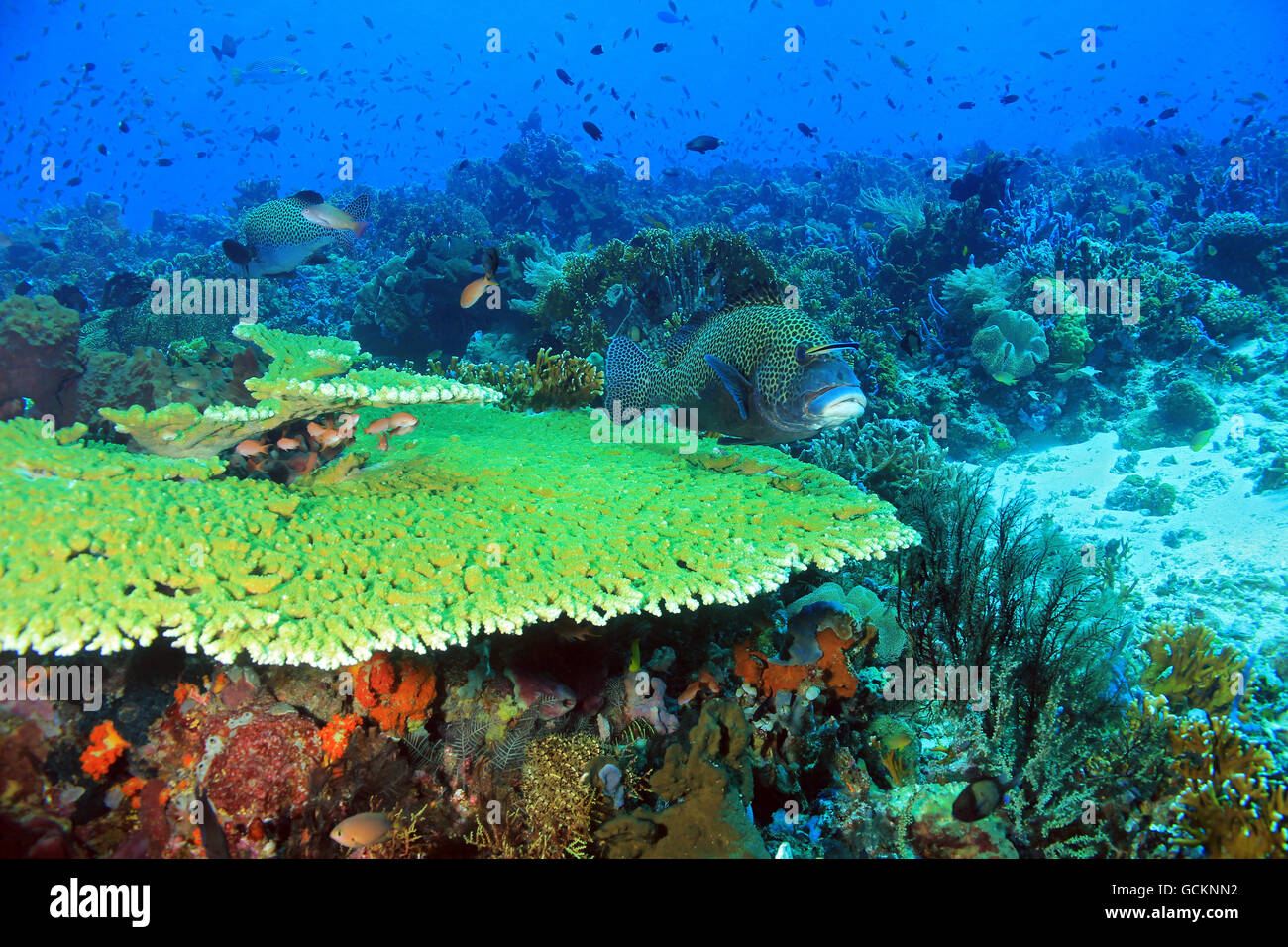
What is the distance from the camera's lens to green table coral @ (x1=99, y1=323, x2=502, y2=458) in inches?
123

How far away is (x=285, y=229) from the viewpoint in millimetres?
5738

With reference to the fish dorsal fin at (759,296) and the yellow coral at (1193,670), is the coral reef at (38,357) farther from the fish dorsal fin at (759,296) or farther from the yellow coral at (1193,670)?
the yellow coral at (1193,670)

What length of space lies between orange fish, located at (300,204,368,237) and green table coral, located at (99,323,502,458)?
2370mm

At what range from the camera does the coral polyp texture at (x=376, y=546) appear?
7.18ft

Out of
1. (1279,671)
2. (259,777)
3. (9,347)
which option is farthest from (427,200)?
(1279,671)

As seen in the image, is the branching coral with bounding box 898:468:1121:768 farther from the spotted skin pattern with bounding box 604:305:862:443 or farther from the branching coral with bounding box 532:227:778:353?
the branching coral with bounding box 532:227:778:353

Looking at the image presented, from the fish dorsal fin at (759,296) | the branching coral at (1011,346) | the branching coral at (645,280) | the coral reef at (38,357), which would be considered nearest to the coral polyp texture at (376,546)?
the fish dorsal fin at (759,296)

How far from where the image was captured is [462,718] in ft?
10.2

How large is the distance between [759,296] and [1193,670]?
4.38 meters

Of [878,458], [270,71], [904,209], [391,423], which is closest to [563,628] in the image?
[391,423]

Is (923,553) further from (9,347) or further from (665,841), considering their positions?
(9,347)

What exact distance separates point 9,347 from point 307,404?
413 centimetres

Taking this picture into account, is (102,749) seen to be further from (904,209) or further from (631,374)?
(904,209)


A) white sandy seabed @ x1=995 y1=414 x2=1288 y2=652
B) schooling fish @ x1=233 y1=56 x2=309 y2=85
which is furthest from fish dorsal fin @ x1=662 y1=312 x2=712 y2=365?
schooling fish @ x1=233 y1=56 x2=309 y2=85
